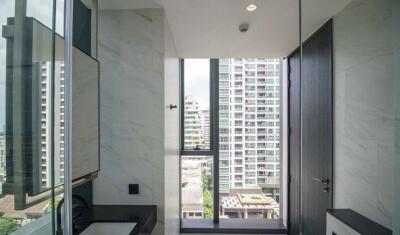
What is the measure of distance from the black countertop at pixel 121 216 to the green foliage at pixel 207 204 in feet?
4.22

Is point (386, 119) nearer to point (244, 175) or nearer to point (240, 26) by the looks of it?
point (244, 175)

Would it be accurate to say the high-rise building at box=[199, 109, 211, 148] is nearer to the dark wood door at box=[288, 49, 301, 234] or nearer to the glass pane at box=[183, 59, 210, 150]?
the glass pane at box=[183, 59, 210, 150]

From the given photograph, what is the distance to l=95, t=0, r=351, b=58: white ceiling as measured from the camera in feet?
5.91

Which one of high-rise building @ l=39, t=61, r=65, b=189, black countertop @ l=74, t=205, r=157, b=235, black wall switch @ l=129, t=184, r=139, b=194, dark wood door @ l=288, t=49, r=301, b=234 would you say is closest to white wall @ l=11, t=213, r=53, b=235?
high-rise building @ l=39, t=61, r=65, b=189

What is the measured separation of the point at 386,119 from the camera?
1180mm

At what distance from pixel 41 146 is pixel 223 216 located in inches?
105

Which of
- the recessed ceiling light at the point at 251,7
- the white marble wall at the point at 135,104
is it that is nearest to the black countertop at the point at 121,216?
the white marble wall at the point at 135,104

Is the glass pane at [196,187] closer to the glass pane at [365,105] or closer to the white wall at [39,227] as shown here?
the glass pane at [365,105]

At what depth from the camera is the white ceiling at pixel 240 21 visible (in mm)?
1803

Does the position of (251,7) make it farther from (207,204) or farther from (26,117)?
(207,204)

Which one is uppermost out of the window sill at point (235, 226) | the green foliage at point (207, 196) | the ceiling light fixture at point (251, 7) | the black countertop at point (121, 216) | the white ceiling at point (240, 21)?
the ceiling light fixture at point (251, 7)

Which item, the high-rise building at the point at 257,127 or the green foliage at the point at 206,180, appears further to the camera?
the green foliage at the point at 206,180

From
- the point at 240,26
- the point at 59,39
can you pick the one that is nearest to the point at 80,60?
the point at 59,39

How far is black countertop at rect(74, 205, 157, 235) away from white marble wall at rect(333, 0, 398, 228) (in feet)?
4.31
